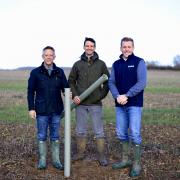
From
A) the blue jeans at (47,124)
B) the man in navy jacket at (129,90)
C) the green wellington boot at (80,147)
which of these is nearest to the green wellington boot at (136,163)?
the man in navy jacket at (129,90)

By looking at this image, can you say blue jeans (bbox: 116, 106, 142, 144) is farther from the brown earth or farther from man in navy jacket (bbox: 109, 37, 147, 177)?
the brown earth

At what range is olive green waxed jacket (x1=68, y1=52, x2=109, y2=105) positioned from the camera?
6754 millimetres

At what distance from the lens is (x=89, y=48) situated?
6.67 m

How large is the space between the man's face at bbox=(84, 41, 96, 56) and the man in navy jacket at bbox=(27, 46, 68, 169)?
2.00ft

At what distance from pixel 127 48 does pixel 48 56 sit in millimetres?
1287

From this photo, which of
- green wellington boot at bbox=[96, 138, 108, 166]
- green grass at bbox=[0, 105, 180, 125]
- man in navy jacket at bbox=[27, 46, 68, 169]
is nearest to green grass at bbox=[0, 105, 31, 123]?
green grass at bbox=[0, 105, 180, 125]

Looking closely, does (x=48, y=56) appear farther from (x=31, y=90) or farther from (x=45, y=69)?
(x=31, y=90)

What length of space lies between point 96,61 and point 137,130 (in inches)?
55.6

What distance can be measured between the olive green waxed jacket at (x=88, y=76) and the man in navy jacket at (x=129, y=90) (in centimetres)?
32

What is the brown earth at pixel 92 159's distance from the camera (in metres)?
6.39

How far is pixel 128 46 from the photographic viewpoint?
628cm

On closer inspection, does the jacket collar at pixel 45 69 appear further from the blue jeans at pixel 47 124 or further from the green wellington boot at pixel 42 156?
the green wellington boot at pixel 42 156

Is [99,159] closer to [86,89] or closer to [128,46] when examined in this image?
[86,89]

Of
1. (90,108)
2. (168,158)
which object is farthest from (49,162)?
(168,158)
